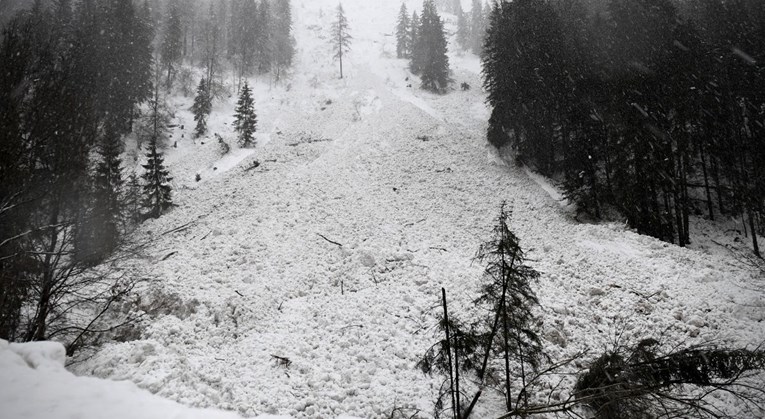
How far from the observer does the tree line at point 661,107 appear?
17.3 m

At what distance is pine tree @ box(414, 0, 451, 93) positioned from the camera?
156ft

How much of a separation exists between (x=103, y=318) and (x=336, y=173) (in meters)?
16.8

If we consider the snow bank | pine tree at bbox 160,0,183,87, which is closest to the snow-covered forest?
the snow bank

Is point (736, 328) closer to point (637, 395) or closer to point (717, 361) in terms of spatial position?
point (717, 361)

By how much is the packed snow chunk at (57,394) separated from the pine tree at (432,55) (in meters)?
48.8

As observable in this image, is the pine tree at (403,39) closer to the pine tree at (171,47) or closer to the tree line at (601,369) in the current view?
the pine tree at (171,47)

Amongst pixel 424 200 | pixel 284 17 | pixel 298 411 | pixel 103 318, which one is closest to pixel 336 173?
pixel 424 200

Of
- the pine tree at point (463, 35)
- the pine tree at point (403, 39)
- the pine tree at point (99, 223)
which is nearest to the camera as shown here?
the pine tree at point (99, 223)

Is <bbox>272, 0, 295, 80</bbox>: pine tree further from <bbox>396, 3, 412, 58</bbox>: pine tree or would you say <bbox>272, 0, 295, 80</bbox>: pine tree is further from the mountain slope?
the mountain slope

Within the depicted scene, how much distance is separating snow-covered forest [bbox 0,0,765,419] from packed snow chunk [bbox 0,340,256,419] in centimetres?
4

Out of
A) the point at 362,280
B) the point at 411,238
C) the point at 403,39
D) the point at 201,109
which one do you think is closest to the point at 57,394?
the point at 362,280

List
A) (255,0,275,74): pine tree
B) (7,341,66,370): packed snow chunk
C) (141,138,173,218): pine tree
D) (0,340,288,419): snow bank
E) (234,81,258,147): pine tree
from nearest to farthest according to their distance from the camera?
(0,340,288,419): snow bank, (7,341,66,370): packed snow chunk, (141,138,173,218): pine tree, (234,81,258,147): pine tree, (255,0,275,74): pine tree

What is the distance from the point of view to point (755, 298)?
32.0 feet

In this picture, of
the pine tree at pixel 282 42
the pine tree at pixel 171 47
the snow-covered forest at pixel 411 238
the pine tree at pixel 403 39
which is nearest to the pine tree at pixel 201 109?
the snow-covered forest at pixel 411 238
